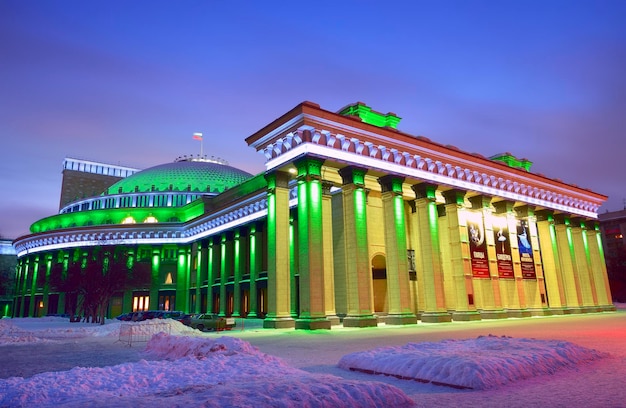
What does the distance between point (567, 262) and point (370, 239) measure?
27.1 meters

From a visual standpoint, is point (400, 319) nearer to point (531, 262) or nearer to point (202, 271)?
point (531, 262)

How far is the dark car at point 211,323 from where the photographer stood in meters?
30.2

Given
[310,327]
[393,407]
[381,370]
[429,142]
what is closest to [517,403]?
[393,407]

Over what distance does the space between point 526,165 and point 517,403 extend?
51.9 meters

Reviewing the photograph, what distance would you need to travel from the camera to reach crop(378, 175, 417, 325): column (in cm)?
3172

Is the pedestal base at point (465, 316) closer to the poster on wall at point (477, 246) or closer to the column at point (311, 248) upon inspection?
the poster on wall at point (477, 246)

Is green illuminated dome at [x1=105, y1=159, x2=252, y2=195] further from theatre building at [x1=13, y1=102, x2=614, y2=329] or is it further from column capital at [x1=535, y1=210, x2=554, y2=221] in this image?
column capital at [x1=535, y1=210, x2=554, y2=221]

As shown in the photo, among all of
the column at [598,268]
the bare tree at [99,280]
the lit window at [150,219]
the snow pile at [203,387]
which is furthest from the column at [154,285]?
the snow pile at [203,387]

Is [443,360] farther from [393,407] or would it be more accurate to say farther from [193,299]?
[193,299]

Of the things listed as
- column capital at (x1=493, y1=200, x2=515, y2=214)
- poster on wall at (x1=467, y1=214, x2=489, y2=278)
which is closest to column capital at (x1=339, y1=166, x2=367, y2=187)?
poster on wall at (x1=467, y1=214, x2=489, y2=278)

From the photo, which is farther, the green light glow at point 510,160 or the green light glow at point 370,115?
the green light glow at point 510,160

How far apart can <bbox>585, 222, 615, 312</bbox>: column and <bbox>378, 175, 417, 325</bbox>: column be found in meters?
34.9

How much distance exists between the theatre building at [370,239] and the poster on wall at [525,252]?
0.58ft

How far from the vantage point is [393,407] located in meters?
7.21
